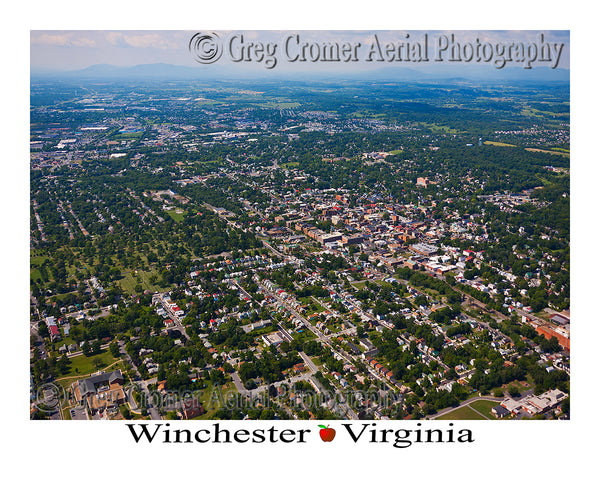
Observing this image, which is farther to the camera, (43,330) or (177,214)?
(177,214)

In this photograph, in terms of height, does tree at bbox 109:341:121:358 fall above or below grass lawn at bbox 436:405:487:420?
above

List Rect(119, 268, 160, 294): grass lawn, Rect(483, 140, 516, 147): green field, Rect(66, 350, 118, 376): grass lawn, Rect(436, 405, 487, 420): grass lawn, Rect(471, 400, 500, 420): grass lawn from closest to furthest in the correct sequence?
Rect(436, 405, 487, 420): grass lawn, Rect(471, 400, 500, 420): grass lawn, Rect(66, 350, 118, 376): grass lawn, Rect(119, 268, 160, 294): grass lawn, Rect(483, 140, 516, 147): green field

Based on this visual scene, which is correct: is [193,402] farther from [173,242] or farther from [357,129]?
[357,129]

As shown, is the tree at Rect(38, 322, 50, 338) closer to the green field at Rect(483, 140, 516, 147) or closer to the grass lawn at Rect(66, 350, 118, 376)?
the grass lawn at Rect(66, 350, 118, 376)

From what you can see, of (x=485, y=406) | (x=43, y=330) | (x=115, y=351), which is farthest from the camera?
(x=43, y=330)

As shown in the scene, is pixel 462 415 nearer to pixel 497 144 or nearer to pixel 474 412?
pixel 474 412

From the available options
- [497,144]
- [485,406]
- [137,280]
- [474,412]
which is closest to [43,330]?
[137,280]

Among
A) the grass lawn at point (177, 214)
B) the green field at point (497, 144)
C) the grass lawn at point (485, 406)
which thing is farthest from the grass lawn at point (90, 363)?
the green field at point (497, 144)

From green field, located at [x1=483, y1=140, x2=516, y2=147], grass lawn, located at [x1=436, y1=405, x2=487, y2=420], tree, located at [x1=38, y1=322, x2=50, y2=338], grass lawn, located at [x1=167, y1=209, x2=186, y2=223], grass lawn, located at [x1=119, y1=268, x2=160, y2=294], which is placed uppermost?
green field, located at [x1=483, y1=140, x2=516, y2=147]

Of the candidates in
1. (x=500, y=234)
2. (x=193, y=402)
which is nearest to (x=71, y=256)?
(x=193, y=402)

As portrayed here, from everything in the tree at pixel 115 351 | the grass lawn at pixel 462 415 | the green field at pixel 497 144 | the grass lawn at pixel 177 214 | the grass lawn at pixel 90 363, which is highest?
the green field at pixel 497 144
